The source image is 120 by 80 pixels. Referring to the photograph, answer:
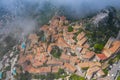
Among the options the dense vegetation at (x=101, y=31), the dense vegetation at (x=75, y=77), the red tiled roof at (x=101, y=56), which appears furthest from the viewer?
the dense vegetation at (x=101, y=31)

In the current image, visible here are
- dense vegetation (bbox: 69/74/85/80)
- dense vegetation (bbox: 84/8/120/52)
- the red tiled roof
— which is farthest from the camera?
dense vegetation (bbox: 84/8/120/52)

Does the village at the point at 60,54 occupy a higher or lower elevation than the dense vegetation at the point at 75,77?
higher

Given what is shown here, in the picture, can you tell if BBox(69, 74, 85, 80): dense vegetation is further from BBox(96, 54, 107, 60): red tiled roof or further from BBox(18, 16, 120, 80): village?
BBox(96, 54, 107, 60): red tiled roof

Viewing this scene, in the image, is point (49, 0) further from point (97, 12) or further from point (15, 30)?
point (97, 12)

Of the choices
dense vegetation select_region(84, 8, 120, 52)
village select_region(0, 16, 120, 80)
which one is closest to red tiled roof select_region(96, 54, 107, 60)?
village select_region(0, 16, 120, 80)

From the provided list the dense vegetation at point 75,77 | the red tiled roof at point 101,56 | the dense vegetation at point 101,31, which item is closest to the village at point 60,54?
the red tiled roof at point 101,56

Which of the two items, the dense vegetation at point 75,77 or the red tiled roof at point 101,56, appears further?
the red tiled roof at point 101,56

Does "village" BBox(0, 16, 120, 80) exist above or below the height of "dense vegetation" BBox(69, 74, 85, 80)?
above

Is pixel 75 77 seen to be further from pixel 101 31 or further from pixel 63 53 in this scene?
pixel 101 31

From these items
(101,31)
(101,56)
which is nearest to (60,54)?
(101,31)

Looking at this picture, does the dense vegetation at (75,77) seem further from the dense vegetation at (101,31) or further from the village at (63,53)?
the dense vegetation at (101,31)

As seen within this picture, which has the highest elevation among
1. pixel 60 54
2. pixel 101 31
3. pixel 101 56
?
pixel 101 31

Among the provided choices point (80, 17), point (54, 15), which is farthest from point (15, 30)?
point (80, 17)
